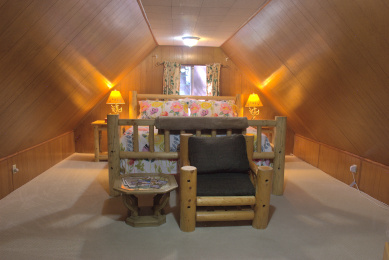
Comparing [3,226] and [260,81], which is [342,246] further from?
[260,81]

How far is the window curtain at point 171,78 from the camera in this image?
210 inches

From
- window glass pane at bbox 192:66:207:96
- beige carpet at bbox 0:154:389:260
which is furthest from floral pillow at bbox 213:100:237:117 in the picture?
beige carpet at bbox 0:154:389:260

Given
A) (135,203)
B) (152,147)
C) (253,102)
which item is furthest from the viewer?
(253,102)

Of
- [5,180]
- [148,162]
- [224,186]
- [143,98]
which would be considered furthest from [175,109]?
[5,180]

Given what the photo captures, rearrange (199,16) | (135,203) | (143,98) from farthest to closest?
(143,98) < (199,16) < (135,203)

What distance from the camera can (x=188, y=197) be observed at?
2.35m

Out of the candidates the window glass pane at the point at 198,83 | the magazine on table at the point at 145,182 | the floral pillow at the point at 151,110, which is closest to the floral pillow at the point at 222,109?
the floral pillow at the point at 151,110

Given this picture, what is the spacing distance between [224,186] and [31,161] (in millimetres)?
2498

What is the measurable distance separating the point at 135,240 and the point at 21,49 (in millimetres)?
1567

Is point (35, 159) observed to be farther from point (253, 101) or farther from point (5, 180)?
point (253, 101)

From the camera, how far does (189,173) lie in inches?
91.4

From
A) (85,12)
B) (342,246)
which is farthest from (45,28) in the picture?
(342,246)

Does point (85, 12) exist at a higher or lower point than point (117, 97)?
higher

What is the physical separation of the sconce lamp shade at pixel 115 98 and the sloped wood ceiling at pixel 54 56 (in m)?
0.47
